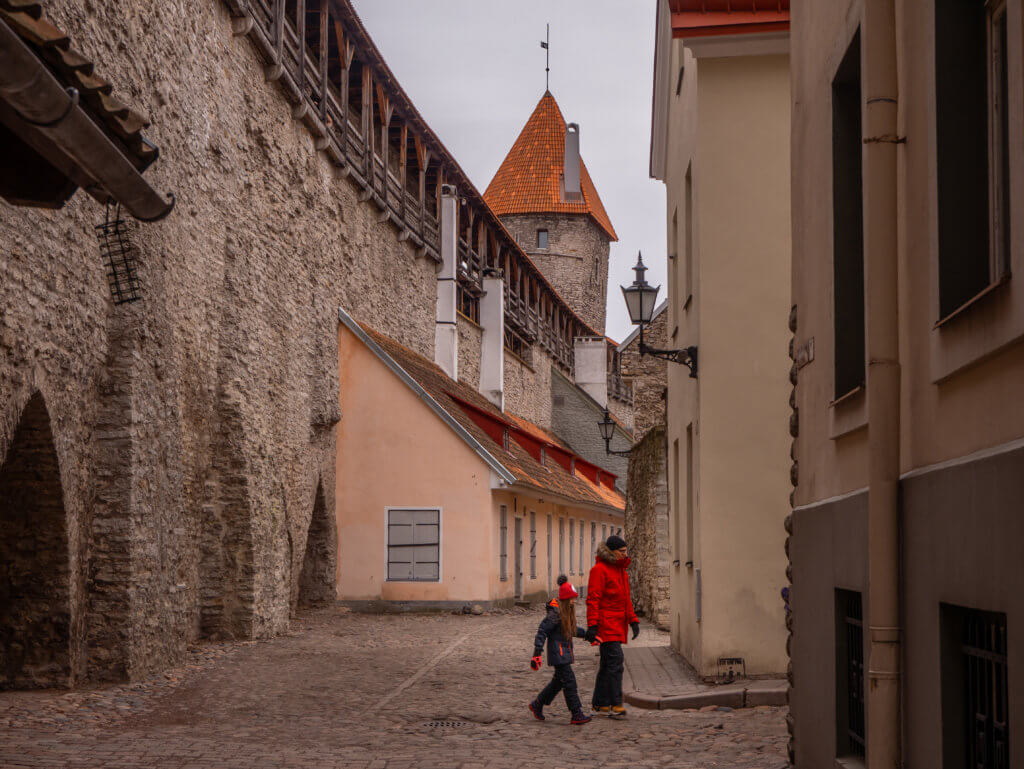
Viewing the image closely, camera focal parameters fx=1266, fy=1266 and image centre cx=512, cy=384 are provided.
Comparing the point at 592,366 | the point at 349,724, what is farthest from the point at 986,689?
the point at 592,366

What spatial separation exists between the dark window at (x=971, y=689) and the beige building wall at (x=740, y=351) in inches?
263

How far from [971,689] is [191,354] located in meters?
11.0

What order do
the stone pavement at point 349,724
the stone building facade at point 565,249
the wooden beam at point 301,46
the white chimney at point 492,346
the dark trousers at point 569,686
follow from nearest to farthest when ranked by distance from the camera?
the stone pavement at point 349,724
the dark trousers at point 569,686
the wooden beam at point 301,46
the white chimney at point 492,346
the stone building facade at point 565,249

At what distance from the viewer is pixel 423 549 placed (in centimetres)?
2155

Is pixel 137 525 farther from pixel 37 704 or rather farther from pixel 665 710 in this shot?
pixel 665 710

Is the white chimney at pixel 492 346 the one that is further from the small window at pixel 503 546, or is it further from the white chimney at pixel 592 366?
the white chimney at pixel 592 366

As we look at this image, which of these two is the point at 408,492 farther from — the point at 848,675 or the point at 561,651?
the point at 848,675

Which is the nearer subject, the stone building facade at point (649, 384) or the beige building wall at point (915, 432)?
the beige building wall at point (915, 432)

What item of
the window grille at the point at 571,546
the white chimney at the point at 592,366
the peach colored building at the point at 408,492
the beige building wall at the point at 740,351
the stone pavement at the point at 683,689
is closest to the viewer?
the stone pavement at the point at 683,689

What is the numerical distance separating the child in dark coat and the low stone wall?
24.7ft

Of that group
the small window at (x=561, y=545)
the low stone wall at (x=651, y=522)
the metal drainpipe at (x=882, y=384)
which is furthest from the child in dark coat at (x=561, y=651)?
the small window at (x=561, y=545)

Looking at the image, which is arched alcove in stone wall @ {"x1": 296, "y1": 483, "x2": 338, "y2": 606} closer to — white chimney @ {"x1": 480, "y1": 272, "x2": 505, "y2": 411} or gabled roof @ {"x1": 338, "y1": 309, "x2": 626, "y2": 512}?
gabled roof @ {"x1": 338, "y1": 309, "x2": 626, "y2": 512}

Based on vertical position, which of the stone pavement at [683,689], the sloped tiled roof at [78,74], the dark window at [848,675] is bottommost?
the stone pavement at [683,689]

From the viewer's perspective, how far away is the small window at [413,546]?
21.3 metres
